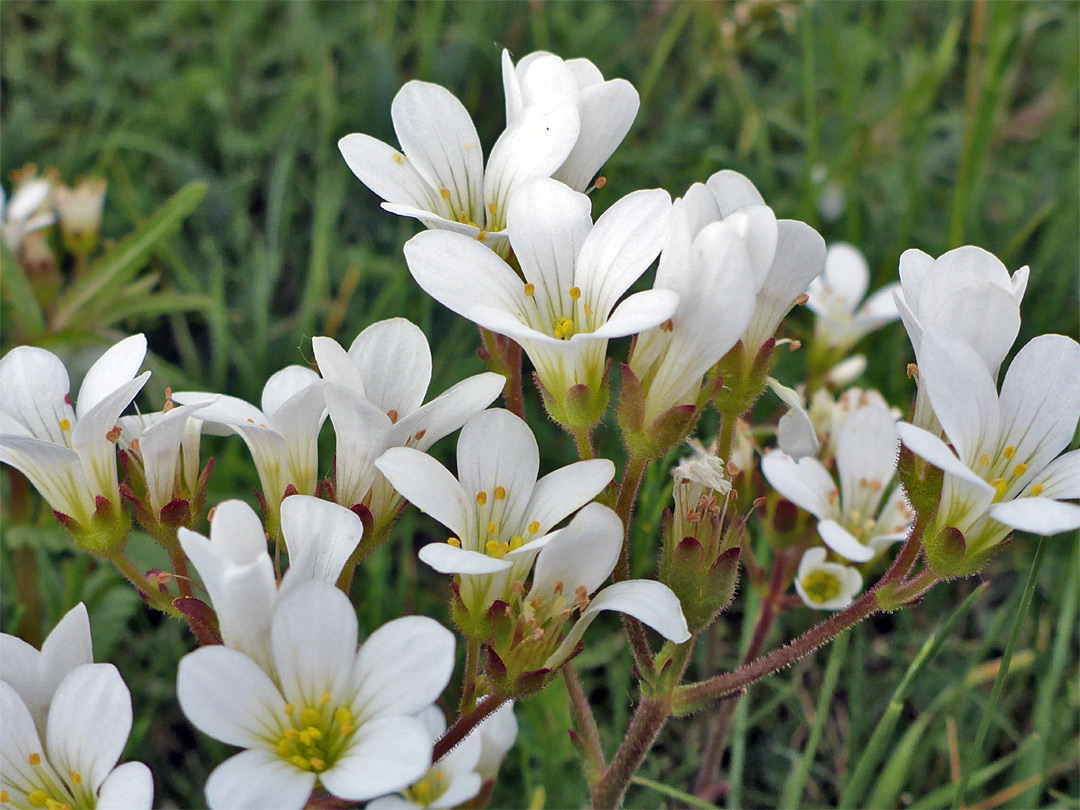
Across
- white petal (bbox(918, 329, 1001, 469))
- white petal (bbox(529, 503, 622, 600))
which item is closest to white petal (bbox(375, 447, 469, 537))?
white petal (bbox(529, 503, 622, 600))

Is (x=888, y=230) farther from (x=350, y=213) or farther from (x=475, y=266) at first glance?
(x=475, y=266)

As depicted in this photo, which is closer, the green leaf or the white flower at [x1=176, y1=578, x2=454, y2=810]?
the white flower at [x1=176, y1=578, x2=454, y2=810]

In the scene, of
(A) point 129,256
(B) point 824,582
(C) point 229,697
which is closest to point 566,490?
(C) point 229,697

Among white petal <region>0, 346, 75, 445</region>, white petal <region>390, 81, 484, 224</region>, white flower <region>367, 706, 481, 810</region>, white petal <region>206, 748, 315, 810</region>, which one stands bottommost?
white flower <region>367, 706, 481, 810</region>

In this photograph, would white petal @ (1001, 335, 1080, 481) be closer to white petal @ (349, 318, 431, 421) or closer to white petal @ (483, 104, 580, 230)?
white petal @ (483, 104, 580, 230)

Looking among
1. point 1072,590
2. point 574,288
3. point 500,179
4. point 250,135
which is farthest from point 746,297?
point 250,135

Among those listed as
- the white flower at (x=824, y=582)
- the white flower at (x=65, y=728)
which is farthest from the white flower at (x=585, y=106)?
the white flower at (x=65, y=728)

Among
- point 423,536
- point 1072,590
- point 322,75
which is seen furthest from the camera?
point 322,75
